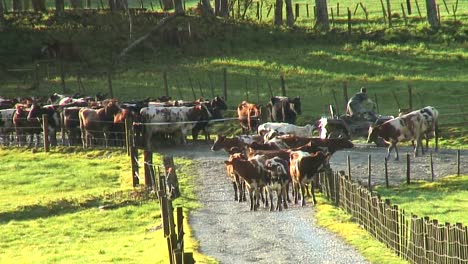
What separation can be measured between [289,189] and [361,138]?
11.2 m

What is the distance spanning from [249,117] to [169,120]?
2.77 m

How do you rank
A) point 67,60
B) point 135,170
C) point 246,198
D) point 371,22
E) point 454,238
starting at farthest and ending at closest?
point 371,22 → point 67,60 → point 135,170 → point 246,198 → point 454,238

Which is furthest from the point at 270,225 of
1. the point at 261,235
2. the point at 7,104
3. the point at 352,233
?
the point at 7,104

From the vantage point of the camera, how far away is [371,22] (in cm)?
7325

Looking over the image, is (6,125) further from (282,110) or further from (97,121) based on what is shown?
(282,110)

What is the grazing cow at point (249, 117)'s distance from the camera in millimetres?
43781

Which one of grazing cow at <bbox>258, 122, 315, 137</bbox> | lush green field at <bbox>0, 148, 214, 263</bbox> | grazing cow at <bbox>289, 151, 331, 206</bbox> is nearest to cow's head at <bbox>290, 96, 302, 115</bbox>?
grazing cow at <bbox>258, 122, 315, 137</bbox>

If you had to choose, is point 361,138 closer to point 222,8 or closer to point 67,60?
point 67,60

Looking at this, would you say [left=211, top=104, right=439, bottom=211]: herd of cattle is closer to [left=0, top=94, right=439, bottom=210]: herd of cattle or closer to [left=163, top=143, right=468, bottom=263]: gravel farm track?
[left=0, top=94, right=439, bottom=210]: herd of cattle

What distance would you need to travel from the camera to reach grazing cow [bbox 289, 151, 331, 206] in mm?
29312

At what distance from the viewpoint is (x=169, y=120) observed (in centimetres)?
4378

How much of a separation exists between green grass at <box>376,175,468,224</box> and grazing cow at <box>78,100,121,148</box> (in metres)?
13.4

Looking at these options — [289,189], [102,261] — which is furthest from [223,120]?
[102,261]

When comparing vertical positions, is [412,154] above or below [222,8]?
below
